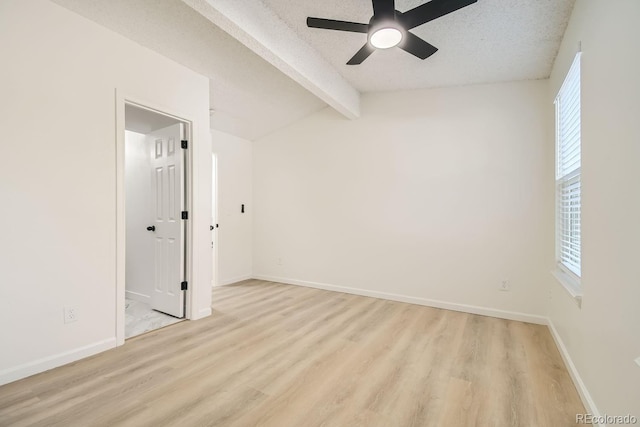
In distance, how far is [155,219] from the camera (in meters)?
3.47

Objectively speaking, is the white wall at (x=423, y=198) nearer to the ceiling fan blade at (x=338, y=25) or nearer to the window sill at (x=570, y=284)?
the window sill at (x=570, y=284)

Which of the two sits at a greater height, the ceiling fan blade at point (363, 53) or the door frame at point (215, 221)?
the ceiling fan blade at point (363, 53)

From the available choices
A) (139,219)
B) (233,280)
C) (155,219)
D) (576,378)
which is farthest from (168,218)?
(576,378)

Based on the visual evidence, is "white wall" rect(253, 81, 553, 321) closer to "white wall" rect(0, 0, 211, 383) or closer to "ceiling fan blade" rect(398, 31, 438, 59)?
"ceiling fan blade" rect(398, 31, 438, 59)

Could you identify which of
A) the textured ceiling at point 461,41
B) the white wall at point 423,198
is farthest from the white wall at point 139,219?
the textured ceiling at point 461,41

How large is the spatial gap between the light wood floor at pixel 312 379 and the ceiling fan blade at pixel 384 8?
2.41m

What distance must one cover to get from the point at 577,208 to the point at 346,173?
266 centimetres

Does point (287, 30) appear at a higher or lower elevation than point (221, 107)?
higher

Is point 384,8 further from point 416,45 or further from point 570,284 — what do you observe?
point 570,284

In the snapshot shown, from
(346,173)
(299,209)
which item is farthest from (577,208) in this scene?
(299,209)

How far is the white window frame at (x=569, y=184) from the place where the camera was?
2.18 m

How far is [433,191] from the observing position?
3.72m

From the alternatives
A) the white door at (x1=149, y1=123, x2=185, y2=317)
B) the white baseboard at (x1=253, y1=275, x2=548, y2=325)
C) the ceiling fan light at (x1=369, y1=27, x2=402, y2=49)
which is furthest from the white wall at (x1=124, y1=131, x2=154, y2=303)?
the ceiling fan light at (x1=369, y1=27, x2=402, y2=49)

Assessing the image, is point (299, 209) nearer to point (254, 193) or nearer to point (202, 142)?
point (254, 193)
